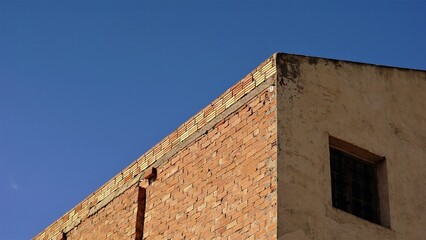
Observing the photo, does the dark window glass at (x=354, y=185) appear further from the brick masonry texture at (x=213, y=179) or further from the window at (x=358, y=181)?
the brick masonry texture at (x=213, y=179)

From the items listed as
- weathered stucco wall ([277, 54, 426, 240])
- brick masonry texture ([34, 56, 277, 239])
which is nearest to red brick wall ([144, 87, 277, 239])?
brick masonry texture ([34, 56, 277, 239])

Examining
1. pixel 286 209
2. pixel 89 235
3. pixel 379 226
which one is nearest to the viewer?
pixel 286 209

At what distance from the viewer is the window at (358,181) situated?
40.0 ft

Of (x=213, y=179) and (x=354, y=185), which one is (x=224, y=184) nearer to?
(x=213, y=179)

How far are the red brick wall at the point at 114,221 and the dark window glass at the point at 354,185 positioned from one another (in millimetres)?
3510

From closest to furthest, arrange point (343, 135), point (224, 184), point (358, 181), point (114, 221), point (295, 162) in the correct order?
1. point (295, 162)
2. point (224, 184)
3. point (343, 135)
4. point (358, 181)
5. point (114, 221)

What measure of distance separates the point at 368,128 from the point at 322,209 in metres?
1.94

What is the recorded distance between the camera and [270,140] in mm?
11633

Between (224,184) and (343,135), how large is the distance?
1930mm

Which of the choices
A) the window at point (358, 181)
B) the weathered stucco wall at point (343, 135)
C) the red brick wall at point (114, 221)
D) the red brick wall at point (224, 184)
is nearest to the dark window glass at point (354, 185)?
the window at point (358, 181)

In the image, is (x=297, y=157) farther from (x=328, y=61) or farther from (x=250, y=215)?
(x=328, y=61)

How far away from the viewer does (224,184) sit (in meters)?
12.1

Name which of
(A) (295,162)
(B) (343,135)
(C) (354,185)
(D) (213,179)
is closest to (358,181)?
(C) (354,185)

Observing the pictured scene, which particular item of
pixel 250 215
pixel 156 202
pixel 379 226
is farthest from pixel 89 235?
pixel 379 226
